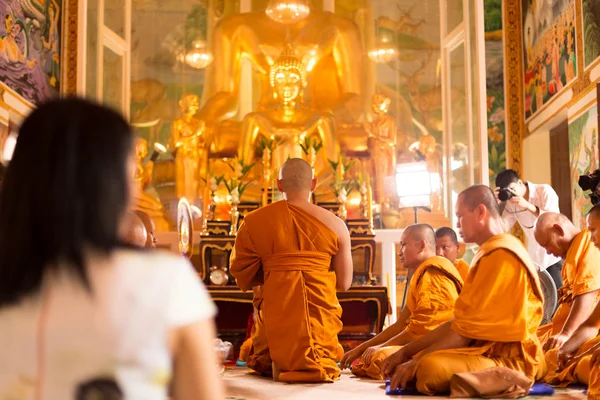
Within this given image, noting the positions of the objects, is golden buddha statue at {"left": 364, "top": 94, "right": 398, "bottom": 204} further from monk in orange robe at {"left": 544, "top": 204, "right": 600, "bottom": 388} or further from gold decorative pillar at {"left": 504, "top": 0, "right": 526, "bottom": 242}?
monk in orange robe at {"left": 544, "top": 204, "right": 600, "bottom": 388}

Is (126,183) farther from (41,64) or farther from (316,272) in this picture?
(41,64)

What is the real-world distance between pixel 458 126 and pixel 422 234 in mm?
5899

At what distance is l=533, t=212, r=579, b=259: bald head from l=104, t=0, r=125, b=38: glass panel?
7522mm

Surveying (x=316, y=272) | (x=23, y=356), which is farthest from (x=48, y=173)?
(x=316, y=272)

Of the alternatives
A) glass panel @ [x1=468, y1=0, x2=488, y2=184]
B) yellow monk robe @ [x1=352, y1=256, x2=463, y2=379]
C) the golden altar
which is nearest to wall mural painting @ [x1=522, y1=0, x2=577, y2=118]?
glass panel @ [x1=468, y1=0, x2=488, y2=184]

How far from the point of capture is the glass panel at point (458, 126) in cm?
1076

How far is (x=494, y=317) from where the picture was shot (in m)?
4.21

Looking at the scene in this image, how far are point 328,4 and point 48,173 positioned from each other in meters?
11.1

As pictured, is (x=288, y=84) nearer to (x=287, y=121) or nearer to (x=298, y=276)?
(x=287, y=121)

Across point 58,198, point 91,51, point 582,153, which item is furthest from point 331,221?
point 91,51

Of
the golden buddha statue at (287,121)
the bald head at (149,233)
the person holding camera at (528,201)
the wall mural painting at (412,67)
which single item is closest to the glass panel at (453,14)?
the wall mural painting at (412,67)

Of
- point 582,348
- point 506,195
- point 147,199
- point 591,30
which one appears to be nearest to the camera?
point 582,348

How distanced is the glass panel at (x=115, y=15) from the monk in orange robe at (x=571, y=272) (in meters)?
7.52

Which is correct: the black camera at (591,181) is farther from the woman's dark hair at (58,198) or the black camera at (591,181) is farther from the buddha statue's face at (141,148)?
the buddha statue's face at (141,148)
